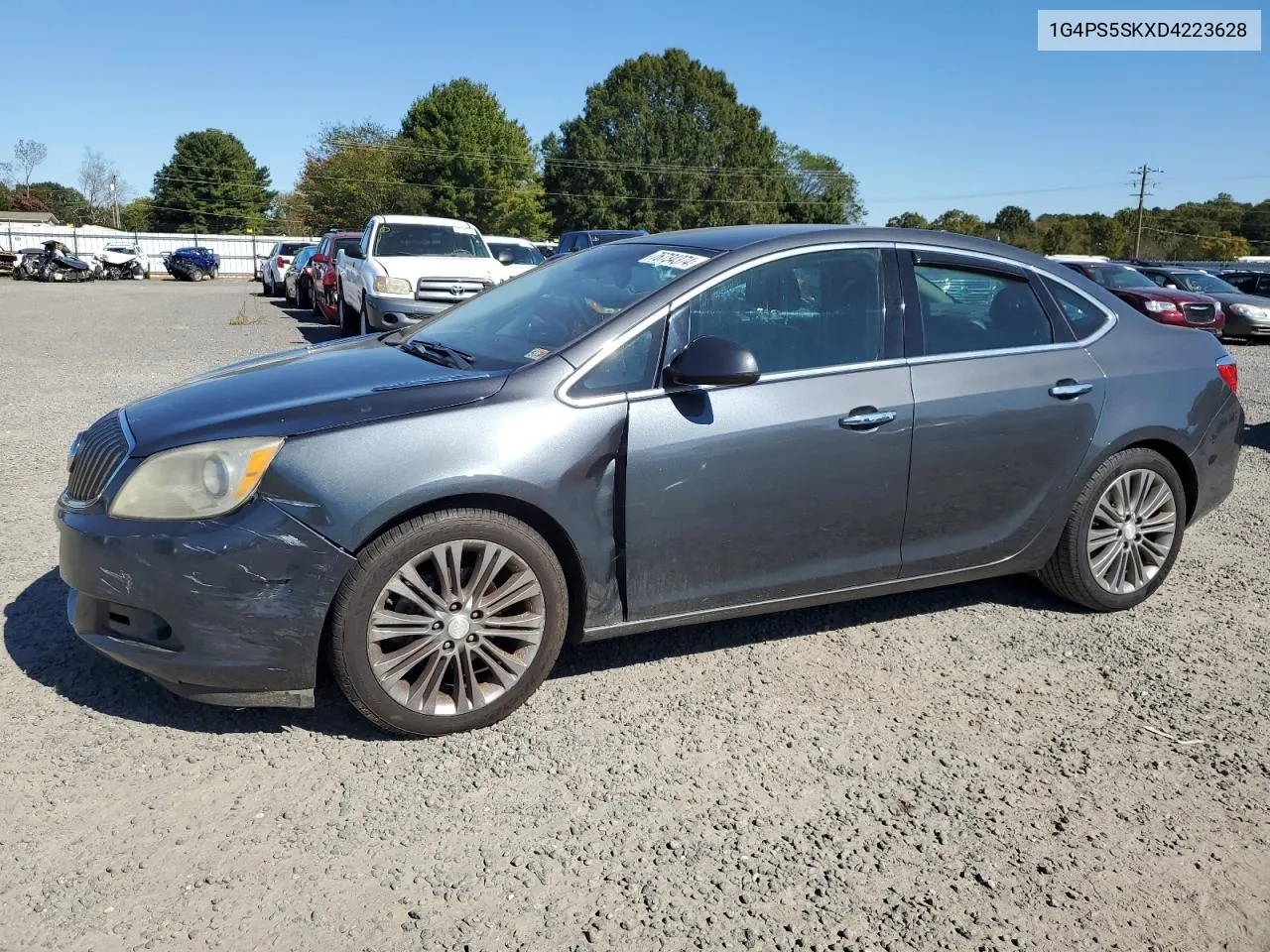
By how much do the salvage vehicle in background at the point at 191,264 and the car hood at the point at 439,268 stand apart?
38.1 meters

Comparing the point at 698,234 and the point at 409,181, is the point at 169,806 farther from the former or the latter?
the point at 409,181

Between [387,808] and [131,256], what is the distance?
47250mm

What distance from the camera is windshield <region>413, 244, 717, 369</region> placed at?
12.7ft

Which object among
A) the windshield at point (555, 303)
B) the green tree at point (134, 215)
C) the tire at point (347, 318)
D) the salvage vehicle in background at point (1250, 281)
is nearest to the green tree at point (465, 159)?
the green tree at point (134, 215)

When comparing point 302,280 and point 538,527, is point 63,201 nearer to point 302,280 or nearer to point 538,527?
point 302,280

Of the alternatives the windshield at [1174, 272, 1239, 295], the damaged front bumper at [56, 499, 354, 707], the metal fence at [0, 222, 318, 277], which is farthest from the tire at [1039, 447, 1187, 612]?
the metal fence at [0, 222, 318, 277]

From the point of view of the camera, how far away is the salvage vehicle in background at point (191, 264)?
4734 cm

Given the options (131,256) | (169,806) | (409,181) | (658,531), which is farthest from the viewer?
(409,181)

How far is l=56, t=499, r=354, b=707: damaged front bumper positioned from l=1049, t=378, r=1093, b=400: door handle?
2.94 m

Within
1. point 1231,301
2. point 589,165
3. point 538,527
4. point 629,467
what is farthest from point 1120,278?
point 589,165

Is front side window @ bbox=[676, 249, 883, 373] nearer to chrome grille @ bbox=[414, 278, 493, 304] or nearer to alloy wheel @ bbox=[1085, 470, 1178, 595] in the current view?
alloy wheel @ bbox=[1085, 470, 1178, 595]

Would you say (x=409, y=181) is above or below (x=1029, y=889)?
above

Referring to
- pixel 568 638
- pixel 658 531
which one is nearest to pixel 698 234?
pixel 658 531

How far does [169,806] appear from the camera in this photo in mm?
3014
